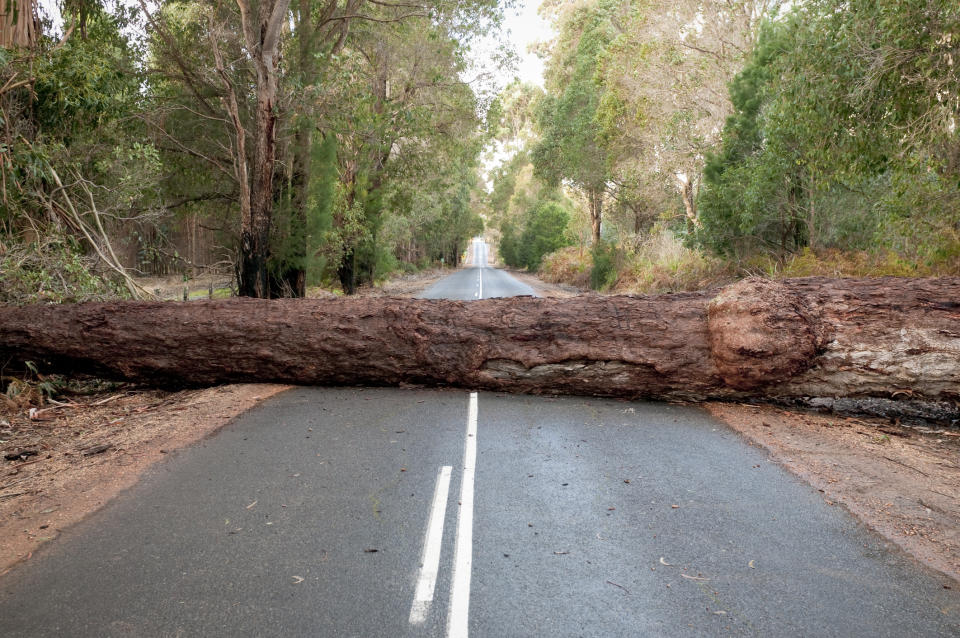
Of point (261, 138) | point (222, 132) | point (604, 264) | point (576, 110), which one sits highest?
point (576, 110)

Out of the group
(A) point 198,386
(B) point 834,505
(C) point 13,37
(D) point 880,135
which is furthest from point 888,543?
(C) point 13,37

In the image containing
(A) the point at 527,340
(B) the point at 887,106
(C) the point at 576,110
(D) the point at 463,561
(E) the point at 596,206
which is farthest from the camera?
(E) the point at 596,206

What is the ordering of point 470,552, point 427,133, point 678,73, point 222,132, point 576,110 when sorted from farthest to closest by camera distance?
point 576,110
point 678,73
point 427,133
point 222,132
point 470,552

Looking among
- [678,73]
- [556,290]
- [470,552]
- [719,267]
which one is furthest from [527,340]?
[556,290]

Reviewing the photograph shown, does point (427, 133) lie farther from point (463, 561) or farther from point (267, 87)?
point (463, 561)

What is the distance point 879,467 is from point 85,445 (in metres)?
7.42

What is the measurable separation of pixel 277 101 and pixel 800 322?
40.5ft

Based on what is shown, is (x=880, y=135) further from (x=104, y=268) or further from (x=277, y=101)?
(x=104, y=268)

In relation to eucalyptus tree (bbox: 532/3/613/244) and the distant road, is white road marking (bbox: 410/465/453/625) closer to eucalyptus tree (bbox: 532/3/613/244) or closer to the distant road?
the distant road

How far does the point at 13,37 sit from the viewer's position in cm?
959

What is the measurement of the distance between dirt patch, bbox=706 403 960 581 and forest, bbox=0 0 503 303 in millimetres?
9976

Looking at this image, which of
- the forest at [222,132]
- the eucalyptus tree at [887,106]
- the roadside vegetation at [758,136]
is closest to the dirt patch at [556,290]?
the roadside vegetation at [758,136]

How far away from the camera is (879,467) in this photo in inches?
203

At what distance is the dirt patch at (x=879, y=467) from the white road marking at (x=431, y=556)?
2928 millimetres
